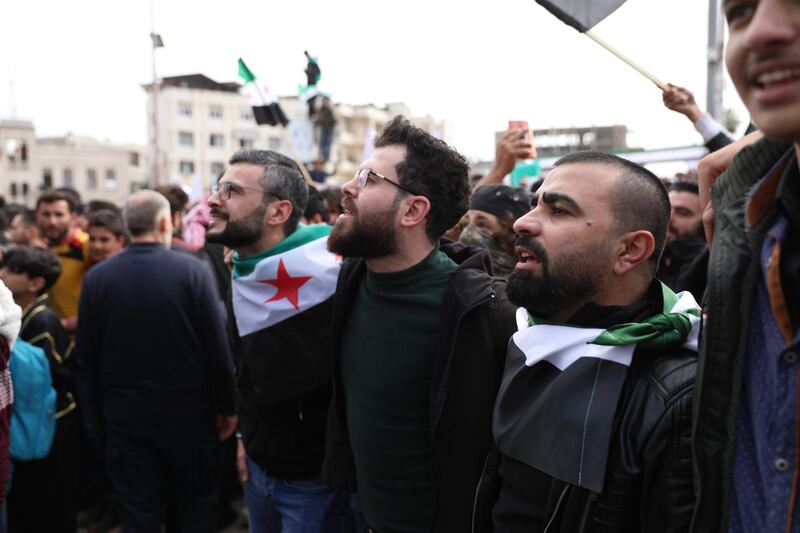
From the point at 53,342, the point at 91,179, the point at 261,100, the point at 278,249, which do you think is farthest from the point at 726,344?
the point at 91,179

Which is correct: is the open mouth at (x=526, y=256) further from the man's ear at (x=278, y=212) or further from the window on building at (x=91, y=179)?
the window on building at (x=91, y=179)

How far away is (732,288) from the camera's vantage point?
4.15ft

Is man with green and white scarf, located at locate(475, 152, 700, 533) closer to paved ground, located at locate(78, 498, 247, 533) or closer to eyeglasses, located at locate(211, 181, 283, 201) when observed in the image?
eyeglasses, located at locate(211, 181, 283, 201)

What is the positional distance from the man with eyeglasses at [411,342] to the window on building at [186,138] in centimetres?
7126

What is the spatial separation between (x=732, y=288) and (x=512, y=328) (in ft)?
3.23

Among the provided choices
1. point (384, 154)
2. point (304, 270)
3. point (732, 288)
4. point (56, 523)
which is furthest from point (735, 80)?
point (56, 523)

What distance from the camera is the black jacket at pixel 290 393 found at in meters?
2.92

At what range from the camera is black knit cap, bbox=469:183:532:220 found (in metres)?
3.54

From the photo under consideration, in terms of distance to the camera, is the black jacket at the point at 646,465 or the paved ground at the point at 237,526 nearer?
the black jacket at the point at 646,465

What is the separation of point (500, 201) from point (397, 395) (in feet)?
4.96

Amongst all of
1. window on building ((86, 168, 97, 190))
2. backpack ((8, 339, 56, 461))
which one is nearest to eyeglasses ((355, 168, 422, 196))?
backpack ((8, 339, 56, 461))

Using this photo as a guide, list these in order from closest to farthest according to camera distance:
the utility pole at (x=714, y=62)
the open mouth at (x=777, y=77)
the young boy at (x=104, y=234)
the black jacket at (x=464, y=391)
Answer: the open mouth at (x=777, y=77)
the black jacket at (x=464, y=391)
the young boy at (x=104, y=234)
the utility pole at (x=714, y=62)

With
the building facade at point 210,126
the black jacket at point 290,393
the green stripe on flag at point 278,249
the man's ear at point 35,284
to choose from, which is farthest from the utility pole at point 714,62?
the building facade at point 210,126

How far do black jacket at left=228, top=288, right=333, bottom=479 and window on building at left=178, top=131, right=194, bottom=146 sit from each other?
7082 centimetres
